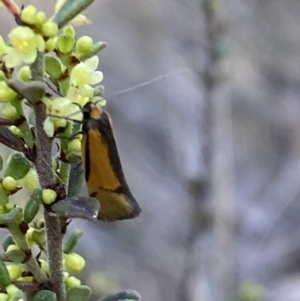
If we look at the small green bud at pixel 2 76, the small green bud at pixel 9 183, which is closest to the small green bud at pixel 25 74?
the small green bud at pixel 2 76

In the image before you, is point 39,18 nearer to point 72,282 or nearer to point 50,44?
point 50,44

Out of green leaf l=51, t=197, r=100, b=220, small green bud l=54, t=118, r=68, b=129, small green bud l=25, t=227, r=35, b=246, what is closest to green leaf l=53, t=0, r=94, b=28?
small green bud l=54, t=118, r=68, b=129

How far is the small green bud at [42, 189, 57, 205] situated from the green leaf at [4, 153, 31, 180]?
0.24ft

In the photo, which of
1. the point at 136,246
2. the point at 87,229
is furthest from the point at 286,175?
the point at 87,229

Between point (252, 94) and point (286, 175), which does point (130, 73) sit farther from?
point (286, 175)

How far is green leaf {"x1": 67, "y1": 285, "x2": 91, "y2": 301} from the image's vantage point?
30.7 inches

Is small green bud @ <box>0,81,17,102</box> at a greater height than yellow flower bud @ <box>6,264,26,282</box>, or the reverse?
small green bud @ <box>0,81,17,102</box>

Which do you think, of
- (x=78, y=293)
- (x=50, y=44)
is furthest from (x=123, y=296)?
(x=50, y=44)

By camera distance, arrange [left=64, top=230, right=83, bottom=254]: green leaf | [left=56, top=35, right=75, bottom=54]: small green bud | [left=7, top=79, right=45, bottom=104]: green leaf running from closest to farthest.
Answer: [left=7, top=79, right=45, bottom=104]: green leaf
[left=56, top=35, right=75, bottom=54]: small green bud
[left=64, top=230, right=83, bottom=254]: green leaf

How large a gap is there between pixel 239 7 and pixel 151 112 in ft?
3.79

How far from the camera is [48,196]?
732mm

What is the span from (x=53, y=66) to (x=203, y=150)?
5.26 ft

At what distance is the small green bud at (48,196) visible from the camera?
73cm

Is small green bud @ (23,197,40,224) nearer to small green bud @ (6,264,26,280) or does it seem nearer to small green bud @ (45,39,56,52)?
small green bud @ (6,264,26,280)
